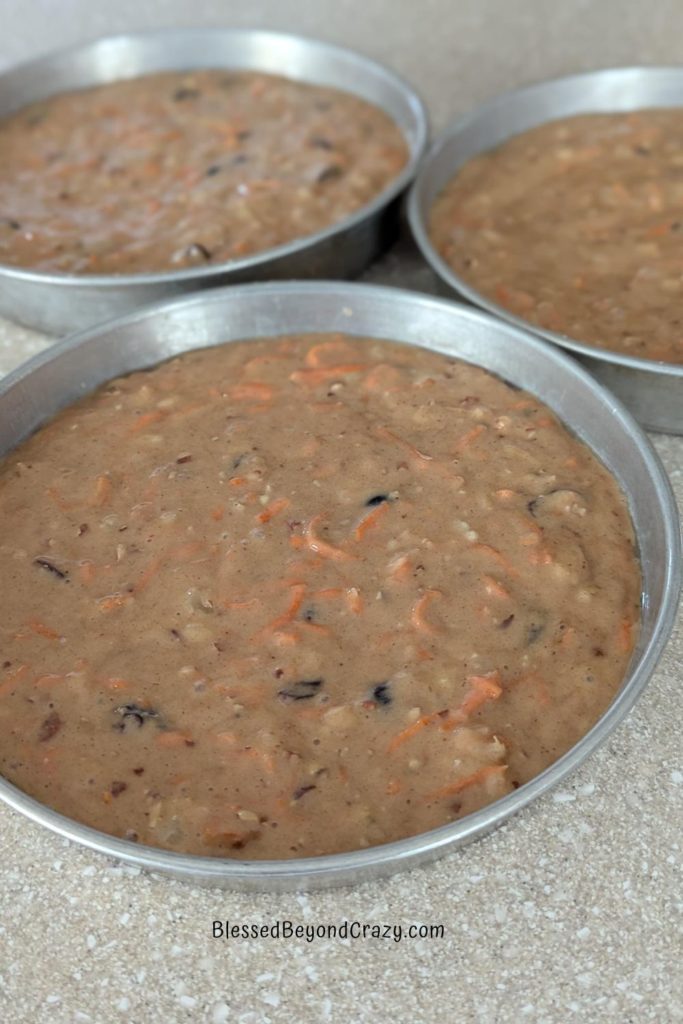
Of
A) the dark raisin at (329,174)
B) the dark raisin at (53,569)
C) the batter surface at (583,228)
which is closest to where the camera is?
the dark raisin at (53,569)

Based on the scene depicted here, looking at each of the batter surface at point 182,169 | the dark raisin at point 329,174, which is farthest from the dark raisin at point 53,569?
the dark raisin at point 329,174

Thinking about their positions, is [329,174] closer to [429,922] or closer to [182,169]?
[182,169]

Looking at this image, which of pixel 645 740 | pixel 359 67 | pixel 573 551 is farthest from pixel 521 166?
pixel 645 740

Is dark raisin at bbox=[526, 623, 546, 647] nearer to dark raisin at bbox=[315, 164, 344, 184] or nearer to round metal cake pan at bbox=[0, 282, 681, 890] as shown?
round metal cake pan at bbox=[0, 282, 681, 890]

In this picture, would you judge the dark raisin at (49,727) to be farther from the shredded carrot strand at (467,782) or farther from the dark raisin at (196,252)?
the dark raisin at (196,252)

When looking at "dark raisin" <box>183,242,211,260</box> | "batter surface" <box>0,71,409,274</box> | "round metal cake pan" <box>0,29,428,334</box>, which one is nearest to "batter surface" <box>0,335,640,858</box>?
"round metal cake pan" <box>0,29,428,334</box>

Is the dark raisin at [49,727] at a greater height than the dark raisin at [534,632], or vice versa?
the dark raisin at [49,727]

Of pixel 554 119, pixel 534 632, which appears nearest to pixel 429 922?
pixel 534 632

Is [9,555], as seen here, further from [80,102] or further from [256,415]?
[80,102]
